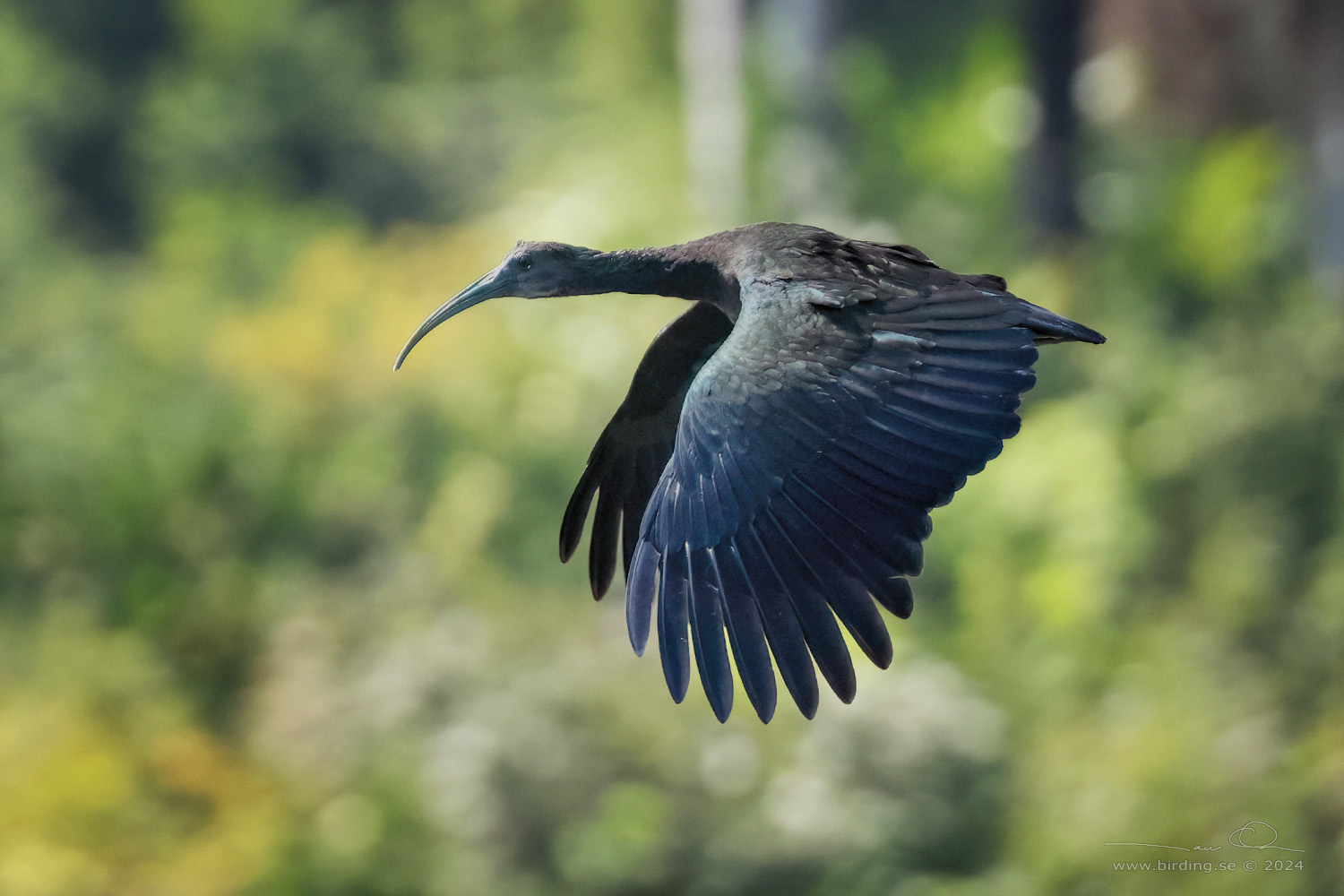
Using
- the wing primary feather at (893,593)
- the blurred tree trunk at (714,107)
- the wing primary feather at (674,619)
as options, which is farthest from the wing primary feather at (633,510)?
the blurred tree trunk at (714,107)

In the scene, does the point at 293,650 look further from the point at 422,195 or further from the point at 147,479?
the point at 422,195

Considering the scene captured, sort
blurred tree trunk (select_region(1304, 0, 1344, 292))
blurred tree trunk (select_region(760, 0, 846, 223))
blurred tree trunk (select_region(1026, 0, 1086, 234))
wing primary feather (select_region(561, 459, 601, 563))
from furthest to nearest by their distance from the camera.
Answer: blurred tree trunk (select_region(760, 0, 846, 223)), blurred tree trunk (select_region(1026, 0, 1086, 234)), blurred tree trunk (select_region(1304, 0, 1344, 292)), wing primary feather (select_region(561, 459, 601, 563))

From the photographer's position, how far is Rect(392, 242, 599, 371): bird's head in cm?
264

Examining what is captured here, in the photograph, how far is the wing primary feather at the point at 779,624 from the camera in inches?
80.5

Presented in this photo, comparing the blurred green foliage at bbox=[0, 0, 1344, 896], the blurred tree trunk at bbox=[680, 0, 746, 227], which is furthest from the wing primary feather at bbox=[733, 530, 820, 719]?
the blurred tree trunk at bbox=[680, 0, 746, 227]

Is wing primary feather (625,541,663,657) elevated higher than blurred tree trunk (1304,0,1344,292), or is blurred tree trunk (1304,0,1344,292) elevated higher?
blurred tree trunk (1304,0,1344,292)

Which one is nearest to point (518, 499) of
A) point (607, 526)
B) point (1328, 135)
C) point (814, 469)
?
point (607, 526)

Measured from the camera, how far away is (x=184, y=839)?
5270 millimetres

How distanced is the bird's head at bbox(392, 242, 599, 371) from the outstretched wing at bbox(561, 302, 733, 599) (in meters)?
0.26

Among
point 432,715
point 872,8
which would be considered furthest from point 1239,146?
point 432,715

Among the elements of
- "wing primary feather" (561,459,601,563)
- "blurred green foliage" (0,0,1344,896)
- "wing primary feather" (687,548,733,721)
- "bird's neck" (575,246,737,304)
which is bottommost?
"wing primary feather" (687,548,733,721)
